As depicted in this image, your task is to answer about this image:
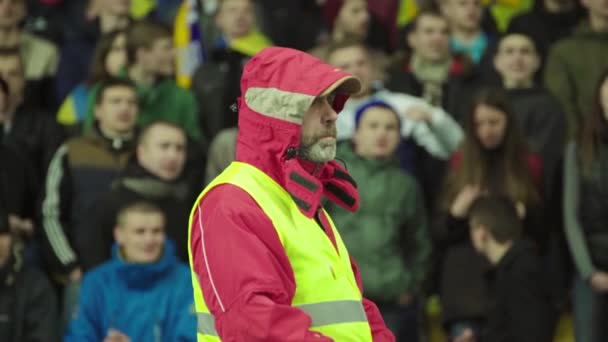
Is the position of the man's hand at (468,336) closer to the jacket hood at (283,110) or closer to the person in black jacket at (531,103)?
the person in black jacket at (531,103)

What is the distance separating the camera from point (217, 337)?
5.02 m

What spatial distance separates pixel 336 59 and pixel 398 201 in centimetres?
131

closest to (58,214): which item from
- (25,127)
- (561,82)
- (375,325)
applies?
(25,127)

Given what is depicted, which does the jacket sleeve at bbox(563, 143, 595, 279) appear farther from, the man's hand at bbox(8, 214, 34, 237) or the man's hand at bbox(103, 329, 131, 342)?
the man's hand at bbox(8, 214, 34, 237)

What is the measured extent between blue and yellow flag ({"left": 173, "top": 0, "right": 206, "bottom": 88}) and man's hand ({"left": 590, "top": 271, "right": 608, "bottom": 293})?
12.8 ft

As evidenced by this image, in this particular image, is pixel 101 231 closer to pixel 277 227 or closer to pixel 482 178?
pixel 482 178

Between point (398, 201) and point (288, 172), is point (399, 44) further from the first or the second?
point (288, 172)

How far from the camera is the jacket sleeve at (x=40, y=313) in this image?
28.5ft

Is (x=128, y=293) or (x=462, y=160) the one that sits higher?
(x=462, y=160)

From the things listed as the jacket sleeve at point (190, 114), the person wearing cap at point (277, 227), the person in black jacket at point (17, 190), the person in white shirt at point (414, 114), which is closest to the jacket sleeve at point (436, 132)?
the person in white shirt at point (414, 114)

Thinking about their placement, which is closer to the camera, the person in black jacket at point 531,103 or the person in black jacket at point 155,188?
the person in black jacket at point 155,188

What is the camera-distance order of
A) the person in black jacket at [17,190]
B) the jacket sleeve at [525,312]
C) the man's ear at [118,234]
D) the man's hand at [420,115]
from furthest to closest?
1. the man's hand at [420,115]
2. the person in black jacket at [17,190]
3. the man's ear at [118,234]
4. the jacket sleeve at [525,312]

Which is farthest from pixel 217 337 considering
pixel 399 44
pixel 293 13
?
pixel 293 13

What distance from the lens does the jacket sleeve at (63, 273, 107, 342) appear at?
8.13 m
